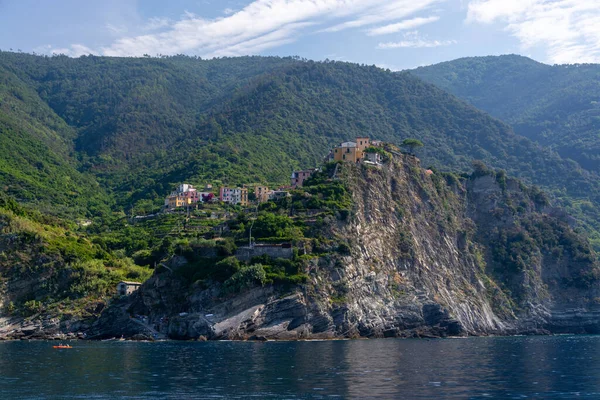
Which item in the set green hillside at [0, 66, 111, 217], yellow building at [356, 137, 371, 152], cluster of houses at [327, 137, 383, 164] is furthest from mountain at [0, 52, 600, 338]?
yellow building at [356, 137, 371, 152]

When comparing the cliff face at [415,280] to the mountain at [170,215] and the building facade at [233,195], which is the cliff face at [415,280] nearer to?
the mountain at [170,215]

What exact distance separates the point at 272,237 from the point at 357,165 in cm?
2470

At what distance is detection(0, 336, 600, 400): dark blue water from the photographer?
4256cm

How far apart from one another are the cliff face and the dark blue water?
26.6 feet

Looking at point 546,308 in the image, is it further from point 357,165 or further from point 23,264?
point 23,264

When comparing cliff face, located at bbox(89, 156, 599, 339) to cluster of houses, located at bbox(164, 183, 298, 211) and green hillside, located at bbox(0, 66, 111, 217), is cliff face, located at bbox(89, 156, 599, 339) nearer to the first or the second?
cluster of houses, located at bbox(164, 183, 298, 211)

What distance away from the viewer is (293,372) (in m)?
51.0

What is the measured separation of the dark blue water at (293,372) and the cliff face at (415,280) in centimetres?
809

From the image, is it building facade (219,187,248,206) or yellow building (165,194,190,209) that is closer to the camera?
yellow building (165,194,190,209)

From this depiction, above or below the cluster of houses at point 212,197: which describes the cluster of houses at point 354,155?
above

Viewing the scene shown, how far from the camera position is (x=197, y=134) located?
19612 centimetres

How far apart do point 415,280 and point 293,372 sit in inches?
2063

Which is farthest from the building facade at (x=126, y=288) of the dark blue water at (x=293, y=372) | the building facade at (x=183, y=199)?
the building facade at (x=183, y=199)

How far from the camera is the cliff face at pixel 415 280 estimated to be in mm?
84062
